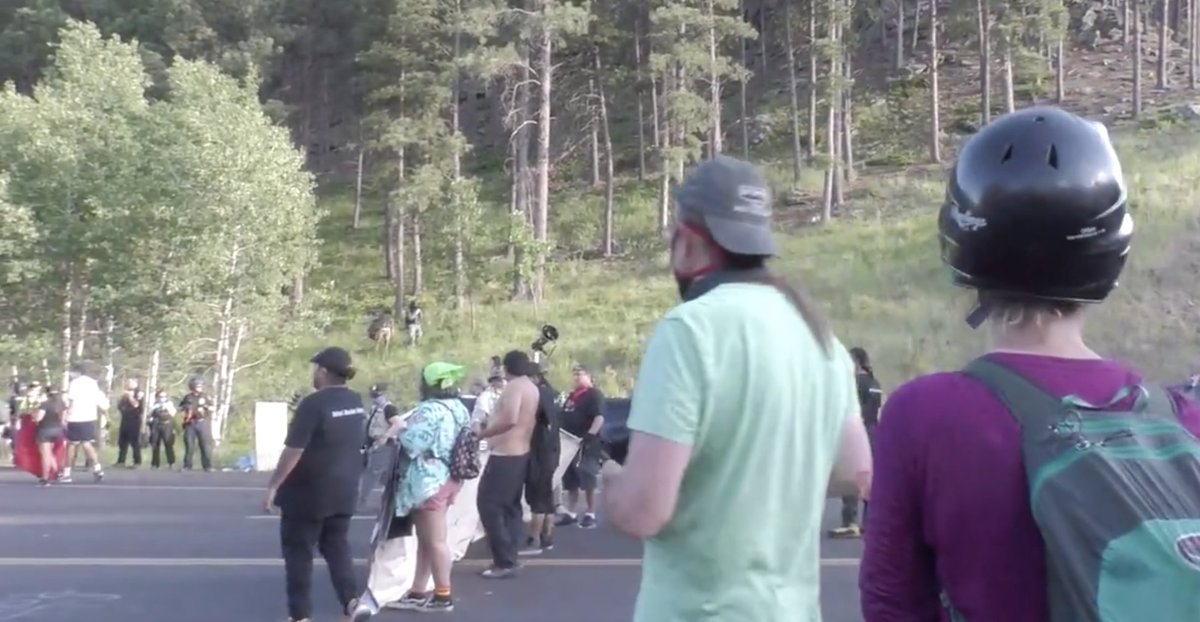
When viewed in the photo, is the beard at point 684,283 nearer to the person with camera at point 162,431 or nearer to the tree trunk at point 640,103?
the person with camera at point 162,431

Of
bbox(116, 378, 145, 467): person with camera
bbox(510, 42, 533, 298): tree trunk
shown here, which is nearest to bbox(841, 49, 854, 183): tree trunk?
bbox(510, 42, 533, 298): tree trunk

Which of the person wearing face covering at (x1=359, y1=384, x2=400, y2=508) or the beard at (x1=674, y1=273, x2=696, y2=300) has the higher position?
the beard at (x1=674, y1=273, x2=696, y2=300)

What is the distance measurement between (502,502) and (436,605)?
1.47m

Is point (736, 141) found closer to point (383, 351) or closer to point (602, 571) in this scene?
point (383, 351)

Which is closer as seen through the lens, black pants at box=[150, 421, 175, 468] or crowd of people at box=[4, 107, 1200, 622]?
crowd of people at box=[4, 107, 1200, 622]

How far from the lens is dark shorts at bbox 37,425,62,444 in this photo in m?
21.8

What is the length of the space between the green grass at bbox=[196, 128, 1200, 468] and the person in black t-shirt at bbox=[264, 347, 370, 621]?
22.5 meters

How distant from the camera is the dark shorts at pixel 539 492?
13.2 meters

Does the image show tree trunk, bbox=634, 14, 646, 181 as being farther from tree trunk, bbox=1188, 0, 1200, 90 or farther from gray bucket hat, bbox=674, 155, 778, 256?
gray bucket hat, bbox=674, 155, 778, 256

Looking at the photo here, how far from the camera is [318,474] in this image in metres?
9.00

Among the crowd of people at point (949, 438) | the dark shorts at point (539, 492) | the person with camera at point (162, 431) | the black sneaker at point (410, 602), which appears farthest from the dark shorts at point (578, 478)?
the person with camera at point (162, 431)

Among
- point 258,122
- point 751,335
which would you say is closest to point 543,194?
point 258,122

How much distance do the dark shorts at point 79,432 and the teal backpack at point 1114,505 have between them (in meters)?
22.2

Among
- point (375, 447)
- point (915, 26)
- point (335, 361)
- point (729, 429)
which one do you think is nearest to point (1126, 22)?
point (915, 26)
